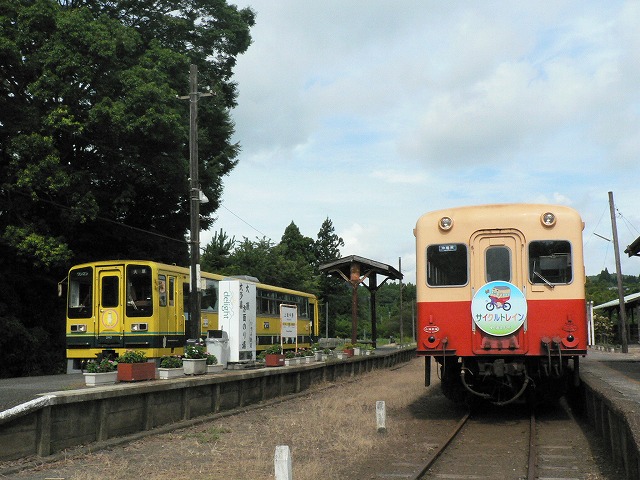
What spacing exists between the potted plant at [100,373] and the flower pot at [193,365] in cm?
230

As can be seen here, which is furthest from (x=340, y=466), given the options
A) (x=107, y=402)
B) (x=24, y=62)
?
(x=24, y=62)

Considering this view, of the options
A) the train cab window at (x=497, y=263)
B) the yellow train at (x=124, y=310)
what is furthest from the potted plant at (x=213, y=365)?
the train cab window at (x=497, y=263)

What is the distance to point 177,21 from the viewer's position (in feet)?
88.7

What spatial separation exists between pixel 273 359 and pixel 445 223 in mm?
8520

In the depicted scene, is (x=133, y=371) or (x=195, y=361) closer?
(x=133, y=371)

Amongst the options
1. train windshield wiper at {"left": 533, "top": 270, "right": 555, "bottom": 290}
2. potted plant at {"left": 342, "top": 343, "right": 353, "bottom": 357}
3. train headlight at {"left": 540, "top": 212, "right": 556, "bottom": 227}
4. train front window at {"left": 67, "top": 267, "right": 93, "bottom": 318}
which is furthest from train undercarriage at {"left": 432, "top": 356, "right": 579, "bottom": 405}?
potted plant at {"left": 342, "top": 343, "right": 353, "bottom": 357}

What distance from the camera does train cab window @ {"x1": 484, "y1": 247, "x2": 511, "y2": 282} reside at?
1202 centimetres

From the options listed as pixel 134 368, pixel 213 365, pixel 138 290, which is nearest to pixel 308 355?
pixel 138 290

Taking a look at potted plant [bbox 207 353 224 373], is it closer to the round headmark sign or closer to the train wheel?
the train wheel

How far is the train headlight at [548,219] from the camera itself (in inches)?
470

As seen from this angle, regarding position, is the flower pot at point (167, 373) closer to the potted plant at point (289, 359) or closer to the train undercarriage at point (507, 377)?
the train undercarriage at point (507, 377)

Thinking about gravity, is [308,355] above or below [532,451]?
above

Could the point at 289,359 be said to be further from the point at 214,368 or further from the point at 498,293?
the point at 498,293

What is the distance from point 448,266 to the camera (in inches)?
483
